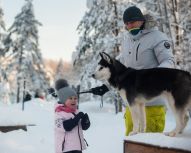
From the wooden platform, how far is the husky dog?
0.35 meters

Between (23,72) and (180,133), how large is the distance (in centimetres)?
3733

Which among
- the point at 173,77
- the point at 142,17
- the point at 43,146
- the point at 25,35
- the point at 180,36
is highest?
the point at 25,35

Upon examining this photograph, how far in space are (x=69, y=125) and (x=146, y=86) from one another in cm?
138

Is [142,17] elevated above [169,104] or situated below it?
above

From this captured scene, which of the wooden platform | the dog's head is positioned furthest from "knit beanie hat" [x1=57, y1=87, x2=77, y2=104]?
the wooden platform

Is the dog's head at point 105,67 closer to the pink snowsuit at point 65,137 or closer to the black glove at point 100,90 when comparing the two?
the black glove at point 100,90

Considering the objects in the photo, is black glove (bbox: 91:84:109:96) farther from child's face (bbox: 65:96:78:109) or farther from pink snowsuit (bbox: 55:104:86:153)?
pink snowsuit (bbox: 55:104:86:153)

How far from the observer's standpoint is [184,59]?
22.3m

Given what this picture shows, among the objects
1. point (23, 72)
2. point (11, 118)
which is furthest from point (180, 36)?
point (23, 72)

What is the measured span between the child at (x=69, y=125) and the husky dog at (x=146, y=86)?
2.14 ft

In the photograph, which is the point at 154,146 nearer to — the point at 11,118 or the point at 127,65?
the point at 127,65

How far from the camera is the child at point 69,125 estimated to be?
5773 millimetres

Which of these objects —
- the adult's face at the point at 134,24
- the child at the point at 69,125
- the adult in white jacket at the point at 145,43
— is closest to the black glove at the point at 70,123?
the child at the point at 69,125

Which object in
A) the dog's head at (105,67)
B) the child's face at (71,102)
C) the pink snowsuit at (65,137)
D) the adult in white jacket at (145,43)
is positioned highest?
the adult in white jacket at (145,43)
